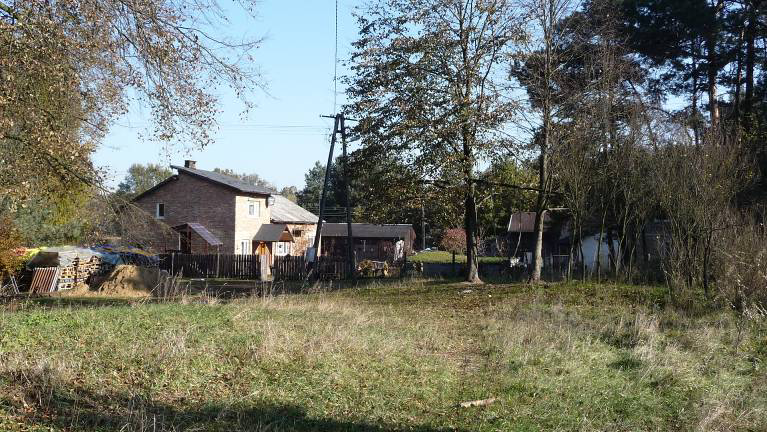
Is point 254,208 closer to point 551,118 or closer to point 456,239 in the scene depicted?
point 456,239

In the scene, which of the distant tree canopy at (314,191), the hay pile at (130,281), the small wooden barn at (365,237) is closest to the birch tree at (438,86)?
the hay pile at (130,281)

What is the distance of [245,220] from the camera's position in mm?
45062

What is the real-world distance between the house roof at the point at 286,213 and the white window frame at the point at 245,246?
3.40m

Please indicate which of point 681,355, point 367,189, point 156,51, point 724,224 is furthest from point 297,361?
point 367,189

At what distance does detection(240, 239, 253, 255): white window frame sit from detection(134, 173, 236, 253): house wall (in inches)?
44.6

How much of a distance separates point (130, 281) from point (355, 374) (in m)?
22.0

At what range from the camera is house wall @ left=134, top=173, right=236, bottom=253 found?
144 feet

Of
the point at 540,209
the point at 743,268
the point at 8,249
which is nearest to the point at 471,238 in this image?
the point at 540,209

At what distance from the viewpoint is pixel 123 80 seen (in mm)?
10672

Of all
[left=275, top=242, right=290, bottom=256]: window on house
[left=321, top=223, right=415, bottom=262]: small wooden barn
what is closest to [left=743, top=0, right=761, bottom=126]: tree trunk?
[left=275, top=242, right=290, bottom=256]: window on house

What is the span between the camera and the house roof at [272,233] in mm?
45969

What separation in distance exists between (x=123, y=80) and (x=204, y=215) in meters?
34.5

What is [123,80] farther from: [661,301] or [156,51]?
[661,301]

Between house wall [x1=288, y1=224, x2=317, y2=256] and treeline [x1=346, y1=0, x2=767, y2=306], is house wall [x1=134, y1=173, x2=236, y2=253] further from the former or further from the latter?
treeline [x1=346, y1=0, x2=767, y2=306]
